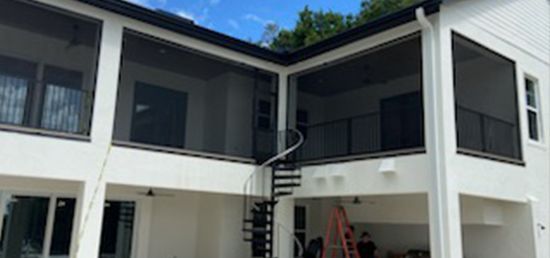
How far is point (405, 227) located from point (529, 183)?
402 cm

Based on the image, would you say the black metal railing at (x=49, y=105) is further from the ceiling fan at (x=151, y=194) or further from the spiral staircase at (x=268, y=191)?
the spiral staircase at (x=268, y=191)

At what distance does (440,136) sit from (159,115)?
8276mm

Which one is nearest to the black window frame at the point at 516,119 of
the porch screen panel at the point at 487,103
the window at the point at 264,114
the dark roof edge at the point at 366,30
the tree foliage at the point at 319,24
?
the porch screen panel at the point at 487,103

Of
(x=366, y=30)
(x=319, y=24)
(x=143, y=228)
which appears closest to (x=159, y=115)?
(x=143, y=228)

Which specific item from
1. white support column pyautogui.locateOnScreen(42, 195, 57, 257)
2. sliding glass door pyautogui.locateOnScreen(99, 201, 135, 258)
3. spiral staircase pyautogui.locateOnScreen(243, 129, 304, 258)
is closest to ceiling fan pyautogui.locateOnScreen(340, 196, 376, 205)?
spiral staircase pyautogui.locateOnScreen(243, 129, 304, 258)

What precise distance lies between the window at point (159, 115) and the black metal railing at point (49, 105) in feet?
10.2

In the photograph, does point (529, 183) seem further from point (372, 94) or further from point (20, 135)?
point (20, 135)

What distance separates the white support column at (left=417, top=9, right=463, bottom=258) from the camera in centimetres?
864

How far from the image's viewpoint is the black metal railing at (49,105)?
9.41 metres

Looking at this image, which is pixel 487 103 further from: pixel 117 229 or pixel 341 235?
pixel 117 229

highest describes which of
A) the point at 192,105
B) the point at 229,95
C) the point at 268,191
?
the point at 229,95

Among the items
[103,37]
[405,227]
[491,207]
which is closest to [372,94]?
[405,227]

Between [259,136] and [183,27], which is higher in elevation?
[183,27]

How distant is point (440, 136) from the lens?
8.98 m
